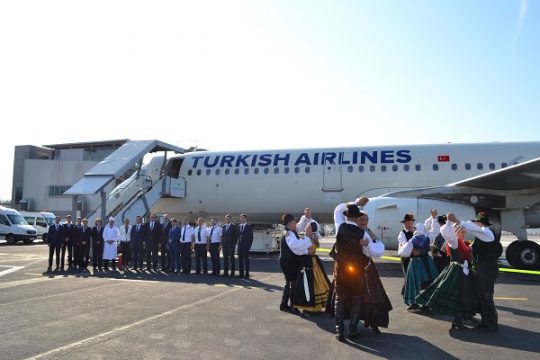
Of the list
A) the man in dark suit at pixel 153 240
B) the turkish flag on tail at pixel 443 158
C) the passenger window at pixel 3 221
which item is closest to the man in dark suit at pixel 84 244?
the man in dark suit at pixel 153 240

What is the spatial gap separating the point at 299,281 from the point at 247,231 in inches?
182

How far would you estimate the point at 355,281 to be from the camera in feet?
18.8

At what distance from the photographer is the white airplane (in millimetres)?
12789

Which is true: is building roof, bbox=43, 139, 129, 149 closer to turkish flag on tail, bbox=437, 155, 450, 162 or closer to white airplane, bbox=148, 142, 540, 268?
white airplane, bbox=148, 142, 540, 268

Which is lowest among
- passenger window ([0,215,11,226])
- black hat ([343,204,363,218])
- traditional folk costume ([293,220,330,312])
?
traditional folk costume ([293,220,330,312])

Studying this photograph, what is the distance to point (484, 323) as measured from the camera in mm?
6203

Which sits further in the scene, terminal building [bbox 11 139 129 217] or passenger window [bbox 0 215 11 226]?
terminal building [bbox 11 139 129 217]

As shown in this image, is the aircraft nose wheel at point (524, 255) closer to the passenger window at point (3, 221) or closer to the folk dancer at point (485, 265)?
the folk dancer at point (485, 265)

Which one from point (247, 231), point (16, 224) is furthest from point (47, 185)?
point (247, 231)

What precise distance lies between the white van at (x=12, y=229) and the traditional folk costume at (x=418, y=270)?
28.9 meters

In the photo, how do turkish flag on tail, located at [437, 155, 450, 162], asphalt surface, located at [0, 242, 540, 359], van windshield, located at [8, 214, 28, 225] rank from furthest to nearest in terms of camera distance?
van windshield, located at [8, 214, 28, 225] < turkish flag on tail, located at [437, 155, 450, 162] < asphalt surface, located at [0, 242, 540, 359]

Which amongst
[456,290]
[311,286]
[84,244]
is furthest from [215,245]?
[456,290]

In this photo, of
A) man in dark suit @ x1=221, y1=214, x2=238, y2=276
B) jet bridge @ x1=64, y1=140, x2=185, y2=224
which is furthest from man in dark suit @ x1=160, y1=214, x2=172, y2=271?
jet bridge @ x1=64, y1=140, x2=185, y2=224

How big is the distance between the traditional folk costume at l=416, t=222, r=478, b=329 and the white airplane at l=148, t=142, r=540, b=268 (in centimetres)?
619
